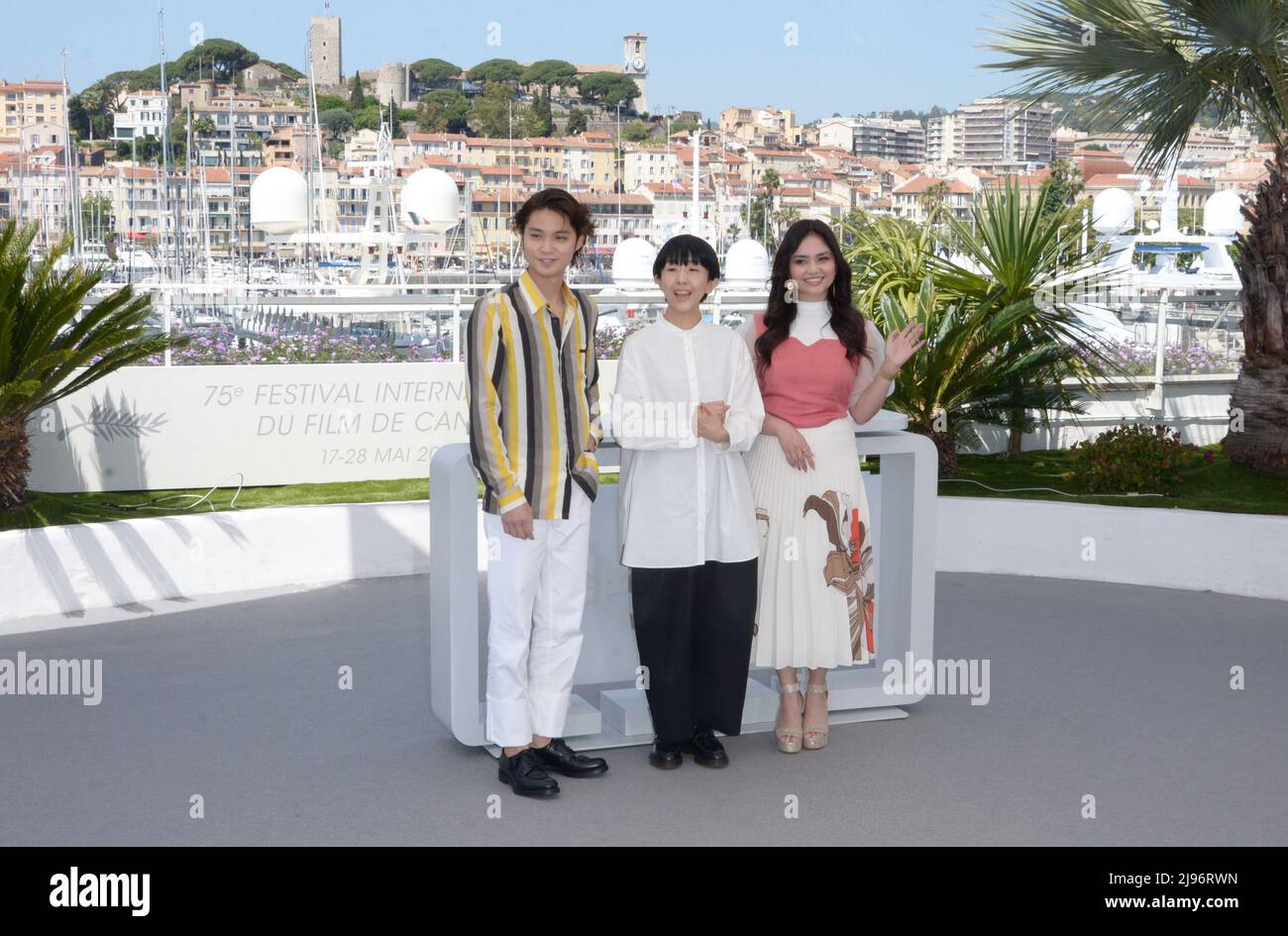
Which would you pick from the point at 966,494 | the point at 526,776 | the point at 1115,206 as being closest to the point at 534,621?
the point at 526,776

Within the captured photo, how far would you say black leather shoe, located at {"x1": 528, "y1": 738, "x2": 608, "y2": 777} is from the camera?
439 centimetres

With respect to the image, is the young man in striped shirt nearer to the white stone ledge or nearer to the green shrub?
the white stone ledge

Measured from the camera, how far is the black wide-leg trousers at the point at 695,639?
4.41m

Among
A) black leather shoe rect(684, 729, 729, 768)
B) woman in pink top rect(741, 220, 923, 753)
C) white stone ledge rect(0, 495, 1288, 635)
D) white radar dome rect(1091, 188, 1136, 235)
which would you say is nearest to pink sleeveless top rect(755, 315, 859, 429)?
woman in pink top rect(741, 220, 923, 753)

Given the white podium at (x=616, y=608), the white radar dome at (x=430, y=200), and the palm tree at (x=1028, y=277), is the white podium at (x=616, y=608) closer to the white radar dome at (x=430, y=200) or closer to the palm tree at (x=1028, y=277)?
the palm tree at (x=1028, y=277)

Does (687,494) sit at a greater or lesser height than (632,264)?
lesser

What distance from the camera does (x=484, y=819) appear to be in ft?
13.4

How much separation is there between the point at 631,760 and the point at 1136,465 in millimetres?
4792

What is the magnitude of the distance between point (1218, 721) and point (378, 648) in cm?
335

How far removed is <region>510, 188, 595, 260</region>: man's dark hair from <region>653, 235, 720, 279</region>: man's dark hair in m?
0.25

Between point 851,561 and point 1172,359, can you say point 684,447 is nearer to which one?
point 851,561

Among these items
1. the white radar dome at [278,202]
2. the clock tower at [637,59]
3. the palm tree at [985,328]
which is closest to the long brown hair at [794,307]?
the palm tree at [985,328]

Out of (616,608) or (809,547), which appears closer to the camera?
(809,547)

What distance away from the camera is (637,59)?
16438cm
